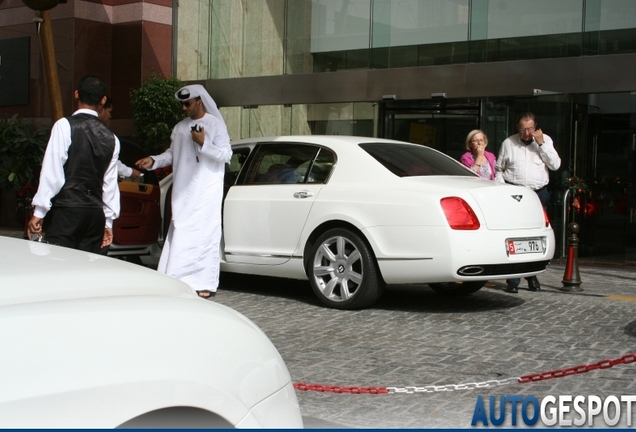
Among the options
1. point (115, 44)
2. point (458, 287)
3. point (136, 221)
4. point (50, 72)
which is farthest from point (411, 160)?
point (115, 44)

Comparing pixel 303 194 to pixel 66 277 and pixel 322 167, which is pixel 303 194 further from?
pixel 66 277

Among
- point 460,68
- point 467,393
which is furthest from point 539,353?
point 460,68

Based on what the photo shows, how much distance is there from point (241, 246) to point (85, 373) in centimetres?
689

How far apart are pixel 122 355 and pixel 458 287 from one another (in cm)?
739

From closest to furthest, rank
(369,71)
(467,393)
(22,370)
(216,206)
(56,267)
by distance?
(22,370) < (56,267) < (467,393) < (216,206) < (369,71)

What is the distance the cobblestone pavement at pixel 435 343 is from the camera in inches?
198

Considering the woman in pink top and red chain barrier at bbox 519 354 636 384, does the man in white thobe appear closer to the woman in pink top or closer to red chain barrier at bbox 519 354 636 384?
the woman in pink top

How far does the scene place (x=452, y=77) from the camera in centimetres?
1470

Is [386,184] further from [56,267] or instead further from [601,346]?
[56,267]

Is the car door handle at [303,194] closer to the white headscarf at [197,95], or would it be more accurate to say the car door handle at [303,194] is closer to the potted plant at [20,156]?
the white headscarf at [197,95]

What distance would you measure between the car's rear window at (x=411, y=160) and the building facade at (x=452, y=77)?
4.24 meters

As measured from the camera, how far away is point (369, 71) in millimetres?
15820
